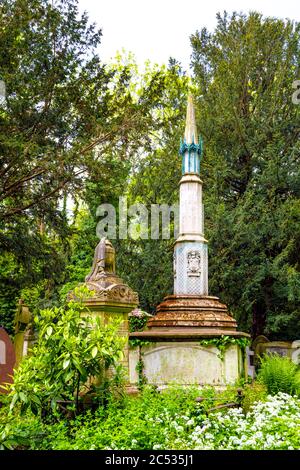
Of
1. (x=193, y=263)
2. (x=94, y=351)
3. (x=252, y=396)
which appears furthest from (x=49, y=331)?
(x=193, y=263)

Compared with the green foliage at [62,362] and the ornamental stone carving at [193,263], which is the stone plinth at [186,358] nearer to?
the ornamental stone carving at [193,263]

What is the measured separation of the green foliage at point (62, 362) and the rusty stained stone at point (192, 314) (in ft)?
16.0

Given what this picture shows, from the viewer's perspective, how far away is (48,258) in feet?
52.4

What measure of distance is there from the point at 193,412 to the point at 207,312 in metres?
5.12

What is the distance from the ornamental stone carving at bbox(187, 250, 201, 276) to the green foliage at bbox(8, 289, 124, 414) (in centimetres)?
613

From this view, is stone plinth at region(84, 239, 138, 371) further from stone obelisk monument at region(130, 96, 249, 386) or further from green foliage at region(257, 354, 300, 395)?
stone obelisk monument at region(130, 96, 249, 386)

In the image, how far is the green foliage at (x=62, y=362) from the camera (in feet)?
21.0

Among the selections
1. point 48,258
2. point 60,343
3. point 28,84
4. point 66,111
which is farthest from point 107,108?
point 60,343

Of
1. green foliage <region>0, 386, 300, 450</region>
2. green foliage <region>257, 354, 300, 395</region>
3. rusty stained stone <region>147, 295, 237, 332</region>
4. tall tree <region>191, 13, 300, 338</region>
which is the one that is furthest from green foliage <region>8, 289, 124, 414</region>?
tall tree <region>191, 13, 300, 338</region>

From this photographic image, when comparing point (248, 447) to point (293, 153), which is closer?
point (248, 447)

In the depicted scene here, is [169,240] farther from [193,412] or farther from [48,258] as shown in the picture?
[193,412]

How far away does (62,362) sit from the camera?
21.4 ft

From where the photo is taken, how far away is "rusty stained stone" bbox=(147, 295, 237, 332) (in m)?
11.7

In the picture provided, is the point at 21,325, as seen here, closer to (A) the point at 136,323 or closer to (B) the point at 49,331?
(A) the point at 136,323
